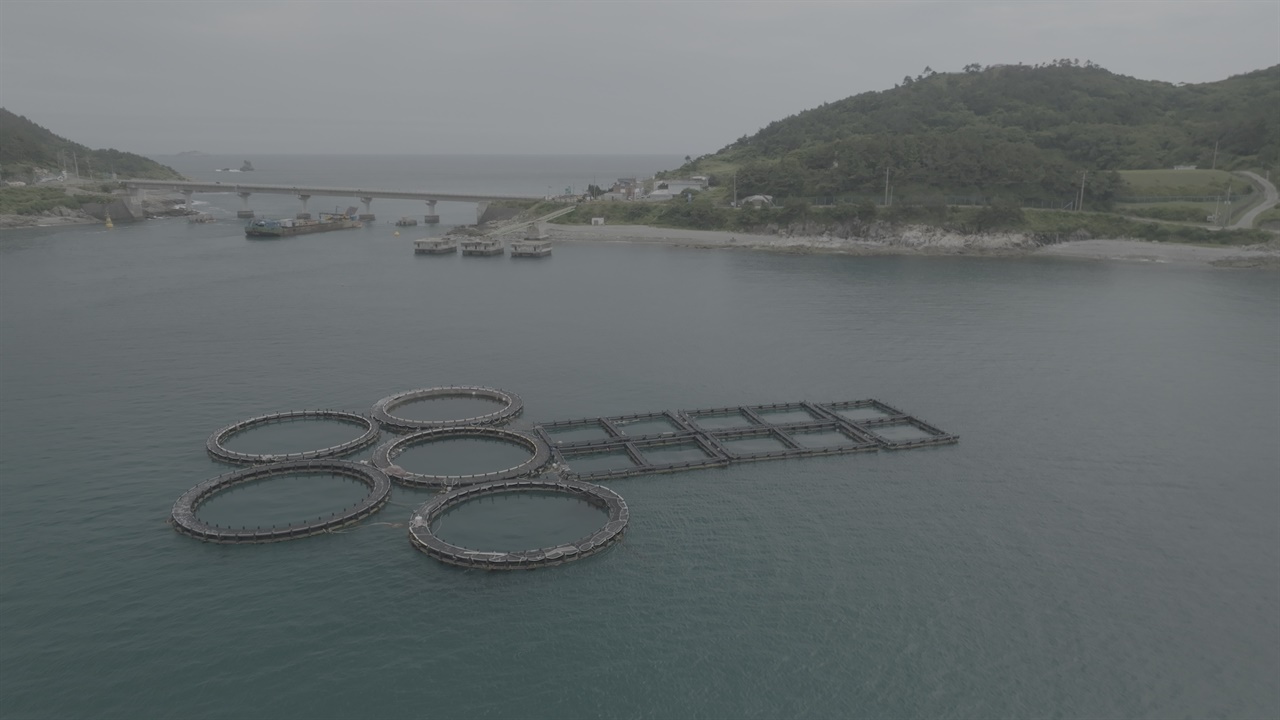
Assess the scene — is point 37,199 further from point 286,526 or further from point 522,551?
point 522,551

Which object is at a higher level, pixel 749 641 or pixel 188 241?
pixel 188 241

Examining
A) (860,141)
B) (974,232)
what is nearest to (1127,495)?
(974,232)

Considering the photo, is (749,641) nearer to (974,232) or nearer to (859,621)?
(859,621)

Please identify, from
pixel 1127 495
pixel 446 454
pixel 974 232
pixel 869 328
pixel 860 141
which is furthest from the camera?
pixel 860 141

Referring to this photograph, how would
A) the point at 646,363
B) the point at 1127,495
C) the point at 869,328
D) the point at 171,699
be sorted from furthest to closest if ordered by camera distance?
the point at 869,328
the point at 646,363
the point at 1127,495
the point at 171,699

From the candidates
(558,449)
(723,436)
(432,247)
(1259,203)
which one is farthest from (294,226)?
(1259,203)

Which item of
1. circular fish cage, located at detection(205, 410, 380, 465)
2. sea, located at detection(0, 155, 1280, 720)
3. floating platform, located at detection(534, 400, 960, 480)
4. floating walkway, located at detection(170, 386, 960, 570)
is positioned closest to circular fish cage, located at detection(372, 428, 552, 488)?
floating walkway, located at detection(170, 386, 960, 570)

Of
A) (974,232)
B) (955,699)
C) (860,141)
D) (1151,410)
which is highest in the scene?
(860,141)

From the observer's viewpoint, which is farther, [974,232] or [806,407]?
[974,232]
